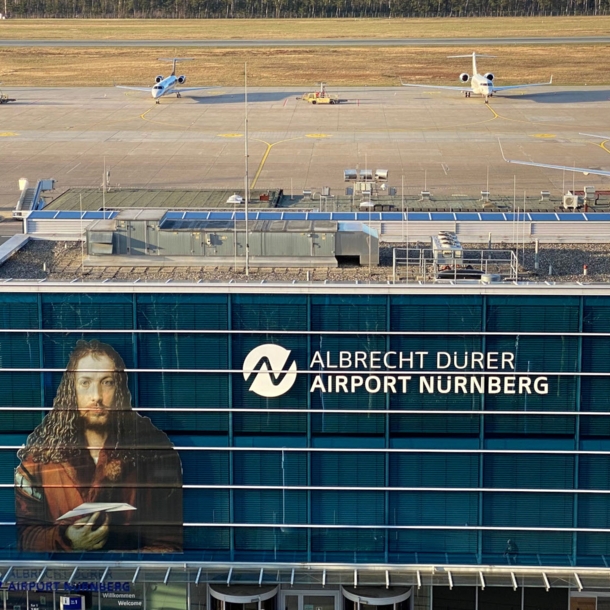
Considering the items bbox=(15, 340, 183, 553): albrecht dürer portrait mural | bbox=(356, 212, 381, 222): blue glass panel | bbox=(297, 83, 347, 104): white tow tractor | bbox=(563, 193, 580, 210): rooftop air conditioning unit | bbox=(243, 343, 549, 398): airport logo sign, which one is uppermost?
bbox=(297, 83, 347, 104): white tow tractor

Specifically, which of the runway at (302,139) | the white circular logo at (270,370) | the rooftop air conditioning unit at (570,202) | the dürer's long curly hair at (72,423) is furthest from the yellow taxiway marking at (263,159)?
the white circular logo at (270,370)

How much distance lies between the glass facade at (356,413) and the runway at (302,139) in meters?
40.7

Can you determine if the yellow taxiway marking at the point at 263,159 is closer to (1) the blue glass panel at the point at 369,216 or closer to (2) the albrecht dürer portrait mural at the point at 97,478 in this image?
(1) the blue glass panel at the point at 369,216

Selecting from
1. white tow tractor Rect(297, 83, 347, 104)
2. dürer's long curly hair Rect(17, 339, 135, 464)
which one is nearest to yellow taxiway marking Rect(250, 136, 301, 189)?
white tow tractor Rect(297, 83, 347, 104)

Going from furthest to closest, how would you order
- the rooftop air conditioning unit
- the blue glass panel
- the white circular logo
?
the rooftop air conditioning unit < the blue glass panel < the white circular logo

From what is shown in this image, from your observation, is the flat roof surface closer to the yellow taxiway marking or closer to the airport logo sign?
the airport logo sign

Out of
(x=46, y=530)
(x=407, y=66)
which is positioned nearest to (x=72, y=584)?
(x=46, y=530)

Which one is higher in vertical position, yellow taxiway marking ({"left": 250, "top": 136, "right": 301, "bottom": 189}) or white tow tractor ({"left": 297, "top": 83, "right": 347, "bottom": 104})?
white tow tractor ({"left": 297, "top": 83, "right": 347, "bottom": 104})

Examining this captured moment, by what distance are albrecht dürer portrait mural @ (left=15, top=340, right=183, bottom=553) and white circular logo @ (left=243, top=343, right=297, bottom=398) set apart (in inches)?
132

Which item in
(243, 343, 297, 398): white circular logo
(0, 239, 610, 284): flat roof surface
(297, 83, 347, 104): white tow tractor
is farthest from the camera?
(297, 83, 347, 104): white tow tractor

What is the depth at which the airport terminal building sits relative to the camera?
3544cm

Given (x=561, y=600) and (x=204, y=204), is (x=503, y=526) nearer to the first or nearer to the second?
(x=561, y=600)

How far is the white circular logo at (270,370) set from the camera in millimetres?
35719

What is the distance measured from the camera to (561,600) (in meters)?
37.1
